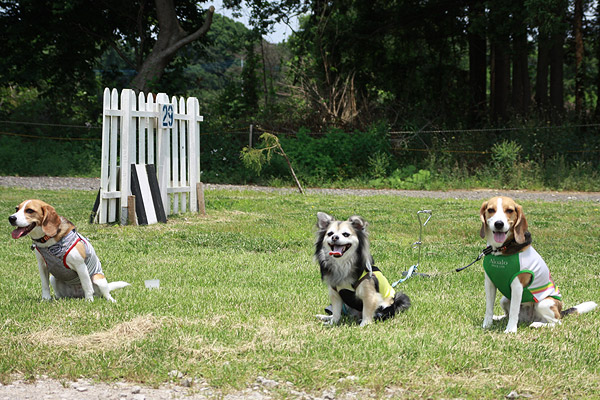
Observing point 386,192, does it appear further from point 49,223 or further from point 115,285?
point 49,223

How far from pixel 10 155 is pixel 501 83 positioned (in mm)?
19269

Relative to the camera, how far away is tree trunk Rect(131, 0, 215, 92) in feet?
80.7

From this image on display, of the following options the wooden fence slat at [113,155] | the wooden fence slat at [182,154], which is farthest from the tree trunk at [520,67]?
the wooden fence slat at [113,155]

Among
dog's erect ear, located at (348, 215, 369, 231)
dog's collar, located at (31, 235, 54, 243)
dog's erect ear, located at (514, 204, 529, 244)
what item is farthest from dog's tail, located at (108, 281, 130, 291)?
dog's erect ear, located at (514, 204, 529, 244)

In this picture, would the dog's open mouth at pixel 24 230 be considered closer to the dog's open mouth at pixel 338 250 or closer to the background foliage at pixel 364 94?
the dog's open mouth at pixel 338 250

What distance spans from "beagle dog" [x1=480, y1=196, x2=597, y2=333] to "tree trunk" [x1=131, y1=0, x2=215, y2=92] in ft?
69.6

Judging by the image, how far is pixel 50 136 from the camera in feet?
83.4

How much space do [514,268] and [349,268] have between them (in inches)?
50.6

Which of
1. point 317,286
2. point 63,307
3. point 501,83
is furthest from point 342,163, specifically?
point 63,307

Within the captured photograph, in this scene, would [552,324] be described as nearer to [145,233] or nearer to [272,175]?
[145,233]

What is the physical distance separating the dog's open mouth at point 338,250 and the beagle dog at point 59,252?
2.32 meters

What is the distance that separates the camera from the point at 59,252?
5730mm

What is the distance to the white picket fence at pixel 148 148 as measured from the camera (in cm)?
1071

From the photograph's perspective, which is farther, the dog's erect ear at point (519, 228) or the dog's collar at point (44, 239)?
the dog's collar at point (44, 239)
